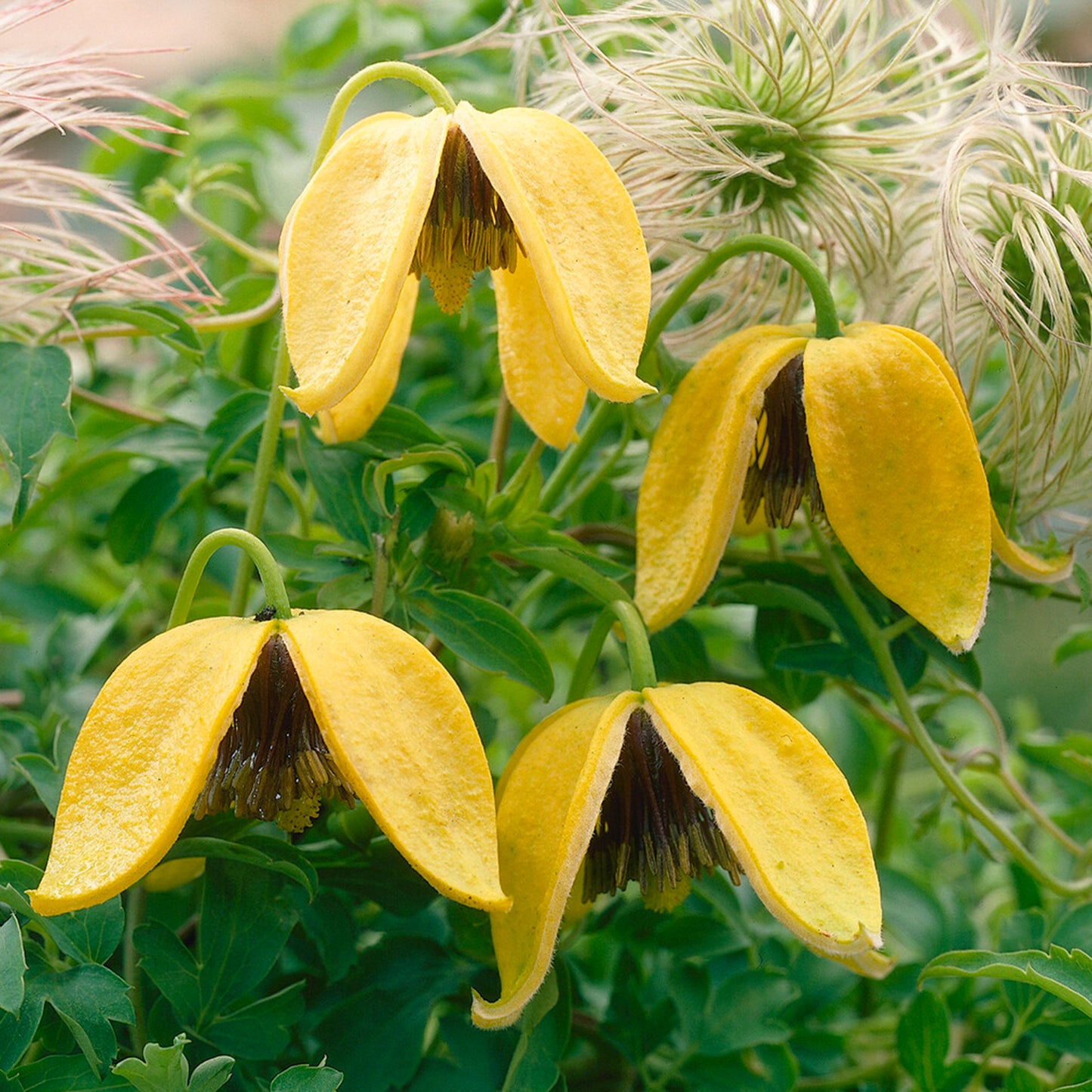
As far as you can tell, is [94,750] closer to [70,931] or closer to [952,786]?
[70,931]

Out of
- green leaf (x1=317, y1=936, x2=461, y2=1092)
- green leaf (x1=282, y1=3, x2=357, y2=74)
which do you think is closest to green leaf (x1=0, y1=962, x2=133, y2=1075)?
green leaf (x1=317, y1=936, x2=461, y2=1092)

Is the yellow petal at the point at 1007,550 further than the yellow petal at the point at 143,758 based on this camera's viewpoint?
Yes

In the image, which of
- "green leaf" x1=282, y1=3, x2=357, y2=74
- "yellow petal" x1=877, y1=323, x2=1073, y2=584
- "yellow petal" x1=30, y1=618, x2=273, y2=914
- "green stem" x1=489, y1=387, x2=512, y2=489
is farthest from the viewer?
"green leaf" x1=282, y1=3, x2=357, y2=74

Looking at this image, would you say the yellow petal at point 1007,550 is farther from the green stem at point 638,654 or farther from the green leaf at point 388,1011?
the green leaf at point 388,1011

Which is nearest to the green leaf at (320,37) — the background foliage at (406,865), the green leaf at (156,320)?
the background foliage at (406,865)

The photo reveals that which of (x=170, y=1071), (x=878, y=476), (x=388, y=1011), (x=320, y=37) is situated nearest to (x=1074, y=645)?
(x=878, y=476)

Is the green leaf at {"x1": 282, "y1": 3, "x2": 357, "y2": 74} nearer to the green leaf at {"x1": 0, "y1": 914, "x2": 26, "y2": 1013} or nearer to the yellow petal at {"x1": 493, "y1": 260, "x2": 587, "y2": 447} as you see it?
the yellow petal at {"x1": 493, "y1": 260, "x2": 587, "y2": 447}

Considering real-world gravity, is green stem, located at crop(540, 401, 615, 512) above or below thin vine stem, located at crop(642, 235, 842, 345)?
below
